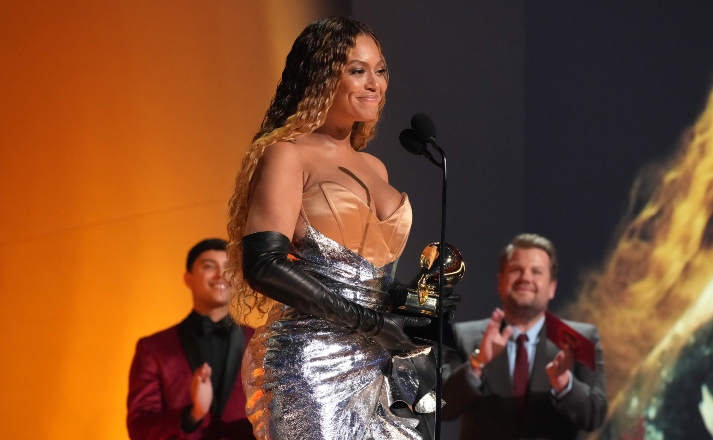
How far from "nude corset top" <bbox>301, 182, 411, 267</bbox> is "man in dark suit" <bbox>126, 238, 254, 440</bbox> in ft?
6.54

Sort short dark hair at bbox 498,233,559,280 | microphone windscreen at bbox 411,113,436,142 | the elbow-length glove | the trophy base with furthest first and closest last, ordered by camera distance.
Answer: short dark hair at bbox 498,233,559,280
microphone windscreen at bbox 411,113,436,142
the trophy base
the elbow-length glove

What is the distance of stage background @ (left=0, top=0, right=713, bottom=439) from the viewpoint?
4.50 metres

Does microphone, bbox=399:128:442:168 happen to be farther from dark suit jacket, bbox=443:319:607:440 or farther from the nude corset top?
dark suit jacket, bbox=443:319:607:440

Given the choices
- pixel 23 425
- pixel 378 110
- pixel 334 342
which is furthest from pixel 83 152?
pixel 334 342

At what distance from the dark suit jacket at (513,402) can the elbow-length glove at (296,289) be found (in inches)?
110

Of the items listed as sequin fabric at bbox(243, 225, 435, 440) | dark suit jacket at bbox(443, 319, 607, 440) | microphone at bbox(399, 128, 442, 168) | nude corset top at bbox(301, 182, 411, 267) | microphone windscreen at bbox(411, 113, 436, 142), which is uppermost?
microphone windscreen at bbox(411, 113, 436, 142)

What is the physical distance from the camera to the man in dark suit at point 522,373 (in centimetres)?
509

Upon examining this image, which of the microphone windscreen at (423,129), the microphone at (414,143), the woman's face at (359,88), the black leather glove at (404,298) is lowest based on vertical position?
the black leather glove at (404,298)

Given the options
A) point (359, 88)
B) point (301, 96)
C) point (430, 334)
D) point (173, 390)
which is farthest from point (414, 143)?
point (173, 390)

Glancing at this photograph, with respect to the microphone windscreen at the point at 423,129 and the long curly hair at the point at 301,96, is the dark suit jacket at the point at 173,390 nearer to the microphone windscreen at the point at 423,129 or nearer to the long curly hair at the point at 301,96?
the long curly hair at the point at 301,96

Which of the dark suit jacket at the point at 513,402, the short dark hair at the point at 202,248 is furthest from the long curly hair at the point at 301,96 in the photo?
the dark suit jacket at the point at 513,402

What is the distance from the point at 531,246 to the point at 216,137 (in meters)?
1.72

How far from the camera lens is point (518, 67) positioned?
5379 millimetres

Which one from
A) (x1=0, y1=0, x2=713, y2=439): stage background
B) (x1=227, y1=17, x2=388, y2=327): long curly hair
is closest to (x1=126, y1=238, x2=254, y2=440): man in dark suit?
(x1=0, y1=0, x2=713, y2=439): stage background
